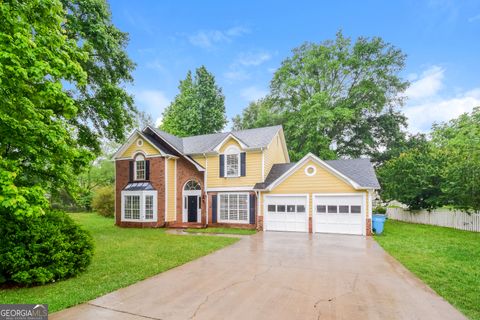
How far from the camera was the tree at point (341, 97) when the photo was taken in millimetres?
27000

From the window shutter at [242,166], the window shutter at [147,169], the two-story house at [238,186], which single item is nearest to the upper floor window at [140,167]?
A: the two-story house at [238,186]

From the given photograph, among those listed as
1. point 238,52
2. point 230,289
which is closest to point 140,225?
point 230,289

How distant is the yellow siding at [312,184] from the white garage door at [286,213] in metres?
0.40

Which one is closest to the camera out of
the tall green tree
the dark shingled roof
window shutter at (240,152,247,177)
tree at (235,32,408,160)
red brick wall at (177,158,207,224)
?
the tall green tree

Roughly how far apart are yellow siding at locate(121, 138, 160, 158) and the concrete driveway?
10949 millimetres

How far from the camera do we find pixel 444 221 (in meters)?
16.9

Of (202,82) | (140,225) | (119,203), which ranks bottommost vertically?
(140,225)

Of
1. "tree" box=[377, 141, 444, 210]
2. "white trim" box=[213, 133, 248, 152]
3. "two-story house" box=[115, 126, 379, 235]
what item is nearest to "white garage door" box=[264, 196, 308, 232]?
"two-story house" box=[115, 126, 379, 235]

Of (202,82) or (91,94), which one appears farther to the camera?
(202,82)

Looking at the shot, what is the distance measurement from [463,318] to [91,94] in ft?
51.3

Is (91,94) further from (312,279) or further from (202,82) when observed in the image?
(202,82)

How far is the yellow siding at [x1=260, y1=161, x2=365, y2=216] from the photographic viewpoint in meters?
13.7

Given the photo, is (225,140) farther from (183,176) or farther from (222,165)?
(183,176)

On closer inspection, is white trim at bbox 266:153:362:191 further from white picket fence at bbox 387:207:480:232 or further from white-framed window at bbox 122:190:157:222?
white-framed window at bbox 122:190:157:222
